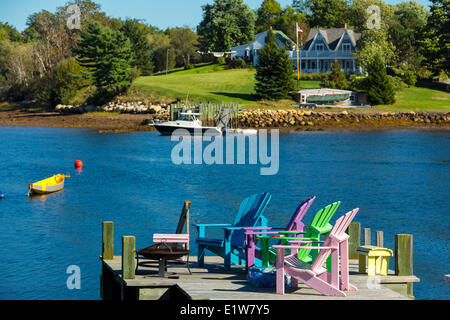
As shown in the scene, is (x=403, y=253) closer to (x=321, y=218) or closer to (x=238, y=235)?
(x=321, y=218)

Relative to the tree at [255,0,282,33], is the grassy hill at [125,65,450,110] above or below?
below

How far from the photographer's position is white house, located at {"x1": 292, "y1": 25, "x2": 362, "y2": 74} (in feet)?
338

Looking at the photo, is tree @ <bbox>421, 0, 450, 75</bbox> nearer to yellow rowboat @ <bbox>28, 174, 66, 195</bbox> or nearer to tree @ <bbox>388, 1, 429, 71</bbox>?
tree @ <bbox>388, 1, 429, 71</bbox>

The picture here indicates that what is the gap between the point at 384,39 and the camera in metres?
96.5

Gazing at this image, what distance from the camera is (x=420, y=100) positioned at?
284 ft

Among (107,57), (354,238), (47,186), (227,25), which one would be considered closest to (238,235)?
(354,238)

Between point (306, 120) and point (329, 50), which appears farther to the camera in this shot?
point (329, 50)

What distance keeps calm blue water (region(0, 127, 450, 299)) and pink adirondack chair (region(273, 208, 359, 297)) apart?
18.2 ft

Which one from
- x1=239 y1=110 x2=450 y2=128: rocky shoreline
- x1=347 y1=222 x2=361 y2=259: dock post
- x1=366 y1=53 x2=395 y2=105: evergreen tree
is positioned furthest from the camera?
x1=366 y1=53 x2=395 y2=105: evergreen tree

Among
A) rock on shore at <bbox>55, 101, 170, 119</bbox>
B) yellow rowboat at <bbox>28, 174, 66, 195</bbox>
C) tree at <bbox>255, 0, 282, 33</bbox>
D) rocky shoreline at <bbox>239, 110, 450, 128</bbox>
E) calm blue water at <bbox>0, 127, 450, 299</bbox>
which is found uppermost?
tree at <bbox>255, 0, 282, 33</bbox>

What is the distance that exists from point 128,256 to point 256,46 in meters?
103

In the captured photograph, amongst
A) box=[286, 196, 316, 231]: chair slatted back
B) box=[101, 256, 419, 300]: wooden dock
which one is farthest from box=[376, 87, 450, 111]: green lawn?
box=[101, 256, 419, 300]: wooden dock

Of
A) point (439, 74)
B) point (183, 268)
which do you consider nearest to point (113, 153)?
point (183, 268)

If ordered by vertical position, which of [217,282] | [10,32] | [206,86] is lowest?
[217,282]
